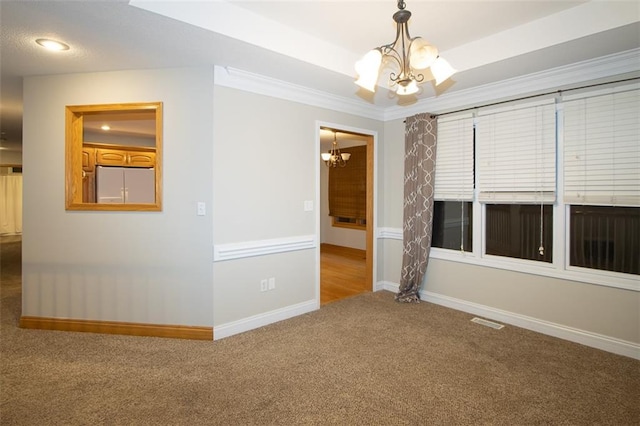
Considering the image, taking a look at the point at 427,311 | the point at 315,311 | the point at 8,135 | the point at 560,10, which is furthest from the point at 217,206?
the point at 8,135

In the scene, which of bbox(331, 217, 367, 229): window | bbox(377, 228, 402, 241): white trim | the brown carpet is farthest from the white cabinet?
bbox(331, 217, 367, 229): window

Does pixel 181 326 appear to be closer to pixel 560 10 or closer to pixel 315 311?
pixel 315 311

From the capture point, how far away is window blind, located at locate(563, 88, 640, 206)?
271cm

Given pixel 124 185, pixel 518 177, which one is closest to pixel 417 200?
pixel 518 177

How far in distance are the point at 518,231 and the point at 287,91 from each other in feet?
9.57

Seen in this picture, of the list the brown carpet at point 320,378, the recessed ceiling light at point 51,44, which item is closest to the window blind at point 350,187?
the brown carpet at point 320,378

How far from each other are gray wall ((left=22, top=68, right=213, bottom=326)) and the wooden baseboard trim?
6cm

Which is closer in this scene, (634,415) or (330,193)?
(634,415)

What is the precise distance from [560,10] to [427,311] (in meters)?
3.10

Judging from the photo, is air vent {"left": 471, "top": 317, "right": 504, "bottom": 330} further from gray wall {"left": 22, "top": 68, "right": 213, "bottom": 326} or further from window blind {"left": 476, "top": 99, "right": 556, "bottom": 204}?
gray wall {"left": 22, "top": 68, "right": 213, "bottom": 326}

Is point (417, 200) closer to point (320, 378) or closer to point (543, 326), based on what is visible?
point (543, 326)

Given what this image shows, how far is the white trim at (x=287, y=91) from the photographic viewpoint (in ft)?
10.1

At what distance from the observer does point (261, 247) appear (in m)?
3.40

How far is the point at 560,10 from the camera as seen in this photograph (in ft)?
8.18
